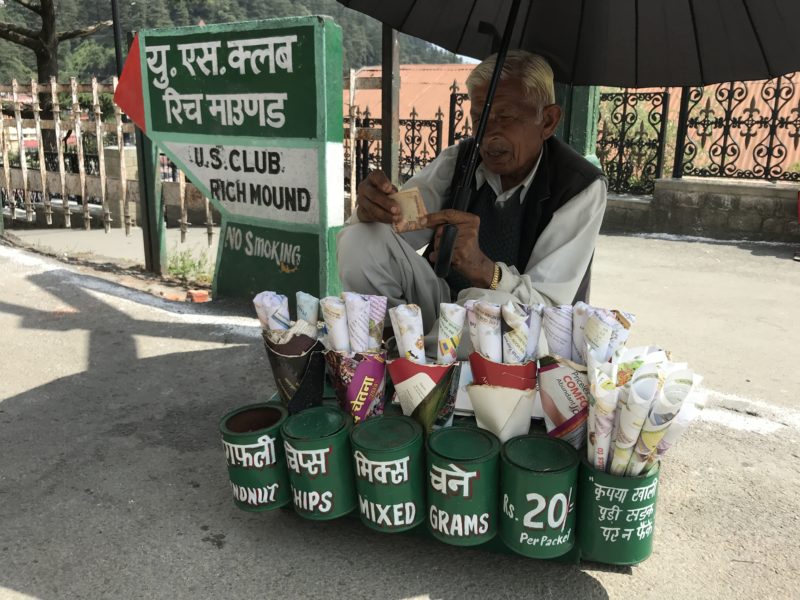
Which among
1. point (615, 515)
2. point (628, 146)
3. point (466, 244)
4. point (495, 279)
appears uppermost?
point (628, 146)

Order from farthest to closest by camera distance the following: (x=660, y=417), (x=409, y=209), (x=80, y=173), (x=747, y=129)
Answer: (x=747, y=129)
(x=80, y=173)
(x=409, y=209)
(x=660, y=417)

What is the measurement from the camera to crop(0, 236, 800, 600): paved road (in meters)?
1.76

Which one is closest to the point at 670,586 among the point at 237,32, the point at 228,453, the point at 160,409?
the point at 228,453

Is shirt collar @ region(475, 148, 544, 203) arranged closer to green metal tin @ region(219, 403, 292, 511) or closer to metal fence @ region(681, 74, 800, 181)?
green metal tin @ region(219, 403, 292, 511)

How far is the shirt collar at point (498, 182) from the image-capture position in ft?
8.16

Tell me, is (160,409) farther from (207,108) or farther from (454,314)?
(207,108)

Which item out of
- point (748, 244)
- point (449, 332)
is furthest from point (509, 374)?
point (748, 244)

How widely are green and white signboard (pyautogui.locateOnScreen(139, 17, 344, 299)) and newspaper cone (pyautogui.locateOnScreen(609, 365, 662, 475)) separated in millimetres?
2396

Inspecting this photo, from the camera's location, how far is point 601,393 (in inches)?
63.7

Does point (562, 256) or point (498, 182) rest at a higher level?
point (498, 182)

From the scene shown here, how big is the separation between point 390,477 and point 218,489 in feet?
2.51

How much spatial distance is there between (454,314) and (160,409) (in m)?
1.52

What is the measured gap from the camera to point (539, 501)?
163 cm

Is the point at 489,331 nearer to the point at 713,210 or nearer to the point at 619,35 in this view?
the point at 619,35
